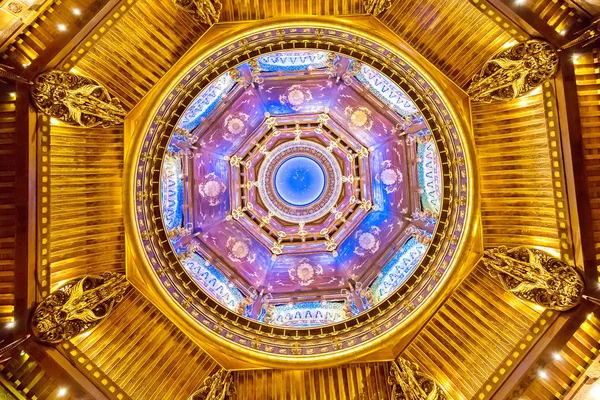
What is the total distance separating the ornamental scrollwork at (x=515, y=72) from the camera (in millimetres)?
8195

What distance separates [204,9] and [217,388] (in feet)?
30.0

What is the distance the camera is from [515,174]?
9242 millimetres

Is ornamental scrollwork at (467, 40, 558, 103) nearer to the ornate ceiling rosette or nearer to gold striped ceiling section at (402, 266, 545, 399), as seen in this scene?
the ornate ceiling rosette

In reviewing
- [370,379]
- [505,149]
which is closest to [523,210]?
[505,149]

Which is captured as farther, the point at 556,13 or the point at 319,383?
the point at 319,383

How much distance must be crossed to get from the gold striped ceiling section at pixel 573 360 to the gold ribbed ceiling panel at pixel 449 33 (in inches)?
243

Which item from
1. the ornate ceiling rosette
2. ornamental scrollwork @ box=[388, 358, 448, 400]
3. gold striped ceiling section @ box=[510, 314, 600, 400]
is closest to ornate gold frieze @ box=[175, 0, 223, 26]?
the ornate ceiling rosette

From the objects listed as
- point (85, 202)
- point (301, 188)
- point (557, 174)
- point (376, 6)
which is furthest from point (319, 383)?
point (376, 6)

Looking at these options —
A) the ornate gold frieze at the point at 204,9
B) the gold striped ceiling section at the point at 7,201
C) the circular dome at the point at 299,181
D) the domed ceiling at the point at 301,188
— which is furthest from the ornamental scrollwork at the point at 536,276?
the gold striped ceiling section at the point at 7,201

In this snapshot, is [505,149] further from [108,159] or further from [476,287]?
[108,159]

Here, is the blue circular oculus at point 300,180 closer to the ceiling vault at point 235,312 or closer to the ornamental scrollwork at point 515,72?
the ceiling vault at point 235,312

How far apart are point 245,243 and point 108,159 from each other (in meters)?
5.39

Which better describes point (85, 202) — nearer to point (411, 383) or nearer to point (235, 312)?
point (235, 312)

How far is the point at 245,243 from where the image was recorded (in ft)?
43.8
